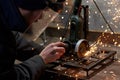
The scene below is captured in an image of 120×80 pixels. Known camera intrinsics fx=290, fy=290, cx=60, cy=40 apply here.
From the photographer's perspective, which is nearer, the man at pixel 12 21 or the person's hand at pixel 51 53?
the man at pixel 12 21

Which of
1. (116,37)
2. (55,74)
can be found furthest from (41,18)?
(116,37)

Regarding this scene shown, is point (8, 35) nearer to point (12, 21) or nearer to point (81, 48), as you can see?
point (12, 21)

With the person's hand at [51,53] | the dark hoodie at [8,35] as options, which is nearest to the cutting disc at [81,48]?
the person's hand at [51,53]

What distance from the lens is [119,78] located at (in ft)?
5.73

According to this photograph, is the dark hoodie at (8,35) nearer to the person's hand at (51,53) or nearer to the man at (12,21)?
the man at (12,21)

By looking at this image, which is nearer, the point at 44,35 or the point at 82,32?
the point at 82,32

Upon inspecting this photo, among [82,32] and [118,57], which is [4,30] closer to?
[82,32]

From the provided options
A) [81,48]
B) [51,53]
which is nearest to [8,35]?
[51,53]

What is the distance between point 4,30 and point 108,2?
180 centimetres

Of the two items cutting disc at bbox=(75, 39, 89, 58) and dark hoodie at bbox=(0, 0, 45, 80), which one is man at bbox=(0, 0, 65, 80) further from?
cutting disc at bbox=(75, 39, 89, 58)

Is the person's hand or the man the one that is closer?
the man

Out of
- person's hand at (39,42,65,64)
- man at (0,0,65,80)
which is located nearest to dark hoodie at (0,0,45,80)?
man at (0,0,65,80)

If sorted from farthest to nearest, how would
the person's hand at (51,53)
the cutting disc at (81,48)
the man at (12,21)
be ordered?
the cutting disc at (81,48), the person's hand at (51,53), the man at (12,21)

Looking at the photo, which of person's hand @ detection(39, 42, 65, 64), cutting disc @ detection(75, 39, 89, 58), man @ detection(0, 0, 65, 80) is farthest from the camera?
cutting disc @ detection(75, 39, 89, 58)
